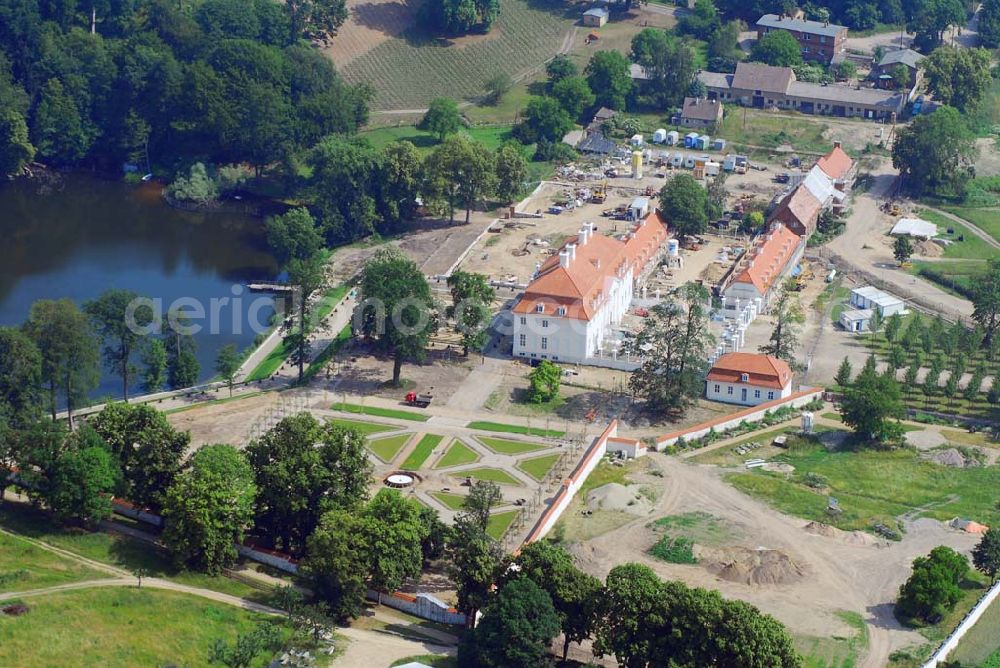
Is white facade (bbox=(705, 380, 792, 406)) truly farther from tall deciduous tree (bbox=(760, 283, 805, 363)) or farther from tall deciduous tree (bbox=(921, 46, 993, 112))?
tall deciduous tree (bbox=(921, 46, 993, 112))

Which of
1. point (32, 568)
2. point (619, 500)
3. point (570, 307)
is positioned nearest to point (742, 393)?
point (570, 307)

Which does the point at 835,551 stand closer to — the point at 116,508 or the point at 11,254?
the point at 116,508

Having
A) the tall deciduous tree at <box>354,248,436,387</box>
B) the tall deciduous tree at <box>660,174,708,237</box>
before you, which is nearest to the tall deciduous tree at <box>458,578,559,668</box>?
the tall deciduous tree at <box>354,248,436,387</box>

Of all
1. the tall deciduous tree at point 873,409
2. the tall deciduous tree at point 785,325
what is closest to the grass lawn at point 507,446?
the tall deciduous tree at point 873,409

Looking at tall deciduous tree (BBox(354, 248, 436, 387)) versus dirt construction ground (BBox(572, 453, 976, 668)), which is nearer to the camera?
dirt construction ground (BBox(572, 453, 976, 668))

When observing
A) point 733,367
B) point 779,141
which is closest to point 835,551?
point 733,367

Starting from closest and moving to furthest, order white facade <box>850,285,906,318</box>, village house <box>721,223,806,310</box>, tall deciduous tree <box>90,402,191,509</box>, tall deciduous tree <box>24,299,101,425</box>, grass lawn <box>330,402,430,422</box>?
tall deciduous tree <box>90,402,191,509</box>
tall deciduous tree <box>24,299,101,425</box>
grass lawn <box>330,402,430,422</box>
village house <box>721,223,806,310</box>
white facade <box>850,285,906,318</box>
